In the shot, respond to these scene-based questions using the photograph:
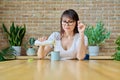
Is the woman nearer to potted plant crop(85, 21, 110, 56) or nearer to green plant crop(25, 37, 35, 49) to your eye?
potted plant crop(85, 21, 110, 56)

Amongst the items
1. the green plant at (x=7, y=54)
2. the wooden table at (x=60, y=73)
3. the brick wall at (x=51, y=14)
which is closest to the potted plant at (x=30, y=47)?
the brick wall at (x=51, y=14)

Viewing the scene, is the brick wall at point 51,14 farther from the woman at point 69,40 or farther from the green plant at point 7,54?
the woman at point 69,40

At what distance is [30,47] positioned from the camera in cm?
446

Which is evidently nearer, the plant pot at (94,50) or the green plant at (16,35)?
the plant pot at (94,50)

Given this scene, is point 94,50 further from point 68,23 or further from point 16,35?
point 68,23

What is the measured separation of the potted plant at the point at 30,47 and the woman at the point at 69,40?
1.89 meters

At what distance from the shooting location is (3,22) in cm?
457

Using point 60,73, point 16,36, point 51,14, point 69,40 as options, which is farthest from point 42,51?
point 51,14

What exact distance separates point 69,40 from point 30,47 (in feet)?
7.25

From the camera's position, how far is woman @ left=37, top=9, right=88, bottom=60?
7.20ft

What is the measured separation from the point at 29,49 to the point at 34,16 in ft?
2.31

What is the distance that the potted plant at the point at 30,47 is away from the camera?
430 cm

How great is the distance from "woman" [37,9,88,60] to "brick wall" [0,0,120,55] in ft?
7.06

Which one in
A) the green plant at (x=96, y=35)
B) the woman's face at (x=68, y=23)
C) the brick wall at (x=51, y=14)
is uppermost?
the brick wall at (x=51, y=14)
